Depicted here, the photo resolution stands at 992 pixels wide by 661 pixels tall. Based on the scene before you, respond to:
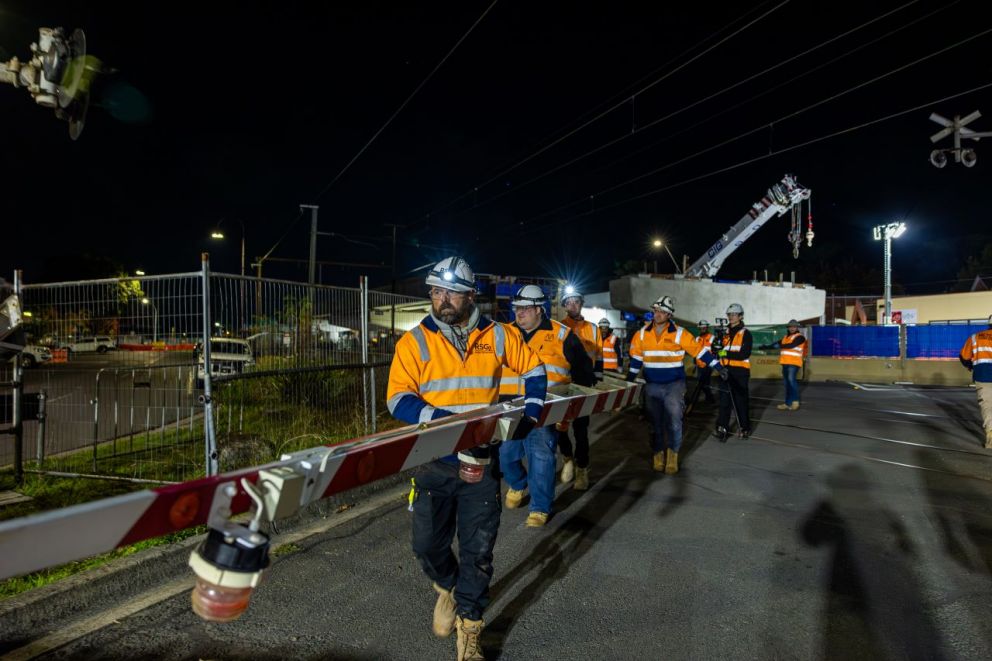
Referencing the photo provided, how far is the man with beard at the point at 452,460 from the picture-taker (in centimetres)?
287

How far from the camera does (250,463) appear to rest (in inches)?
231

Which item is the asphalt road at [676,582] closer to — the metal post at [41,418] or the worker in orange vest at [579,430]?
the worker in orange vest at [579,430]

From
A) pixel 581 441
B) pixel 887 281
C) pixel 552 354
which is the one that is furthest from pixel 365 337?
pixel 887 281

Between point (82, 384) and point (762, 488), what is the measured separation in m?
8.12

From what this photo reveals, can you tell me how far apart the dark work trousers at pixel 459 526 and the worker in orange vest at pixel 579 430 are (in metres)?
1.85

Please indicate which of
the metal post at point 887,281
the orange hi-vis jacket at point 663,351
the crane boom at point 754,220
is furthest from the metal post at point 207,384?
the crane boom at point 754,220

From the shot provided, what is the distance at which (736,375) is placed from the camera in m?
8.02

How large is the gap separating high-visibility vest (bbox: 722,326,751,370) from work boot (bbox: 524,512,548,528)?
14.7 feet

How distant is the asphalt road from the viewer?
9.62ft

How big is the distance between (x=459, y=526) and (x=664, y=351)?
383cm

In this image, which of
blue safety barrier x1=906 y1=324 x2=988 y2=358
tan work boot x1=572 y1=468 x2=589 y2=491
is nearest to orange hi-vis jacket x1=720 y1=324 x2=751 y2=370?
tan work boot x1=572 y1=468 x2=589 y2=491

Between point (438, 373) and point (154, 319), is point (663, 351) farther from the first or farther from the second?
point (154, 319)

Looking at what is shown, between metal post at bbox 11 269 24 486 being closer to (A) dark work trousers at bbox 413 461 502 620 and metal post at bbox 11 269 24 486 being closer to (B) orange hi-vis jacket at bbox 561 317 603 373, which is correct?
(A) dark work trousers at bbox 413 461 502 620

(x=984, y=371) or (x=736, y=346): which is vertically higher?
(x=736, y=346)
